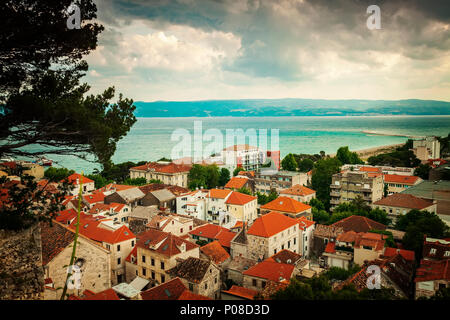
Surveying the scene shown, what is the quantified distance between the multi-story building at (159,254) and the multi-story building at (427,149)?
51613 millimetres

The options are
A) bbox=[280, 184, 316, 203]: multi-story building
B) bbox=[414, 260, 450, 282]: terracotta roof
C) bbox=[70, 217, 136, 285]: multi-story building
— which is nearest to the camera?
bbox=[414, 260, 450, 282]: terracotta roof

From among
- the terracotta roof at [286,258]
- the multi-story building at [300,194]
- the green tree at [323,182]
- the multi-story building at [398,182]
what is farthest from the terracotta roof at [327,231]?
the multi-story building at [398,182]

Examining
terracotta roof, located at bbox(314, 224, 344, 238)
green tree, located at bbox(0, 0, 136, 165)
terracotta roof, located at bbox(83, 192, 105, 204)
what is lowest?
terracotta roof, located at bbox(314, 224, 344, 238)

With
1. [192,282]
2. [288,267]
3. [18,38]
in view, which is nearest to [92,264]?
[192,282]

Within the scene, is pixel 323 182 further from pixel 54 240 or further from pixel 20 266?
pixel 20 266

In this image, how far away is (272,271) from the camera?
48.1 ft

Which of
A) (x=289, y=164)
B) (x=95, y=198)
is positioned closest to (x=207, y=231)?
(x=95, y=198)

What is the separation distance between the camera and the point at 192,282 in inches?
528

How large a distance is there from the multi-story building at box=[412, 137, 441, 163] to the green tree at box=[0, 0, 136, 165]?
58221 mm

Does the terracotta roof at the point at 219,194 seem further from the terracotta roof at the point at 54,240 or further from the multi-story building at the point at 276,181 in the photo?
the terracotta roof at the point at 54,240

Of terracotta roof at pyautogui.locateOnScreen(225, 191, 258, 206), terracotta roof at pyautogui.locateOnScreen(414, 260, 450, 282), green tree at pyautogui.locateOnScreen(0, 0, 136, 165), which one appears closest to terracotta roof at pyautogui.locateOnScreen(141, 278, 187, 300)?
green tree at pyautogui.locateOnScreen(0, 0, 136, 165)

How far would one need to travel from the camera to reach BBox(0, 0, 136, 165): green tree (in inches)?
262

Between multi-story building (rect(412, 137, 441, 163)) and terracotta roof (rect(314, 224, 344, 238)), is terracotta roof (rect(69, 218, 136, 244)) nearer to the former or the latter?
terracotta roof (rect(314, 224, 344, 238))
